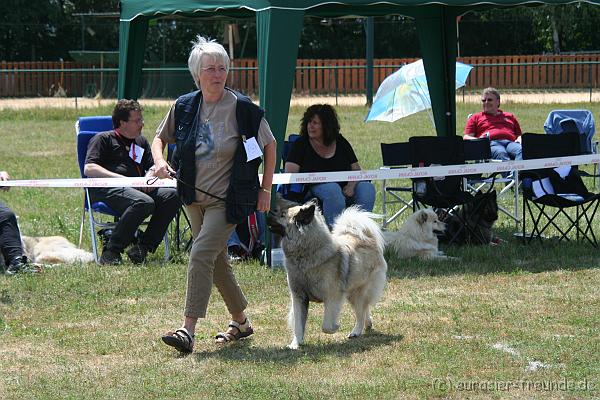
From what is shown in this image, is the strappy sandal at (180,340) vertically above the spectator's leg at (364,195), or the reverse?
the spectator's leg at (364,195)

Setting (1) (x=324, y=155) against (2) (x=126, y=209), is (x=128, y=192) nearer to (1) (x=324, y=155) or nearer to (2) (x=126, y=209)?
(2) (x=126, y=209)

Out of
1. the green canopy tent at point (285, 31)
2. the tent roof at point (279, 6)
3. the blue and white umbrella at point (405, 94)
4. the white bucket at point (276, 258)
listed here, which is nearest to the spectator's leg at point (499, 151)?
the green canopy tent at point (285, 31)

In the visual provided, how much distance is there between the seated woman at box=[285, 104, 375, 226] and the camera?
8297mm

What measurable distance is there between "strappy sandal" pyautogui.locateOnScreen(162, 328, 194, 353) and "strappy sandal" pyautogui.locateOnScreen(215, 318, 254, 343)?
0.32m

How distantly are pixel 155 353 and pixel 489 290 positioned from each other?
2710 mm

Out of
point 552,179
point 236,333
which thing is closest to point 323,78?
point 552,179

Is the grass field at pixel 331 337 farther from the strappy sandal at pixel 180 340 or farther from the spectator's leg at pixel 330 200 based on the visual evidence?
the spectator's leg at pixel 330 200

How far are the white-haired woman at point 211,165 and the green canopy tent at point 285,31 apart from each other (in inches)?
93.1

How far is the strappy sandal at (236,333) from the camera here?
223 inches

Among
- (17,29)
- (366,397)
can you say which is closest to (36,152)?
(366,397)

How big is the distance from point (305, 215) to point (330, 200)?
2570 mm

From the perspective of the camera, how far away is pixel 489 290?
275 inches

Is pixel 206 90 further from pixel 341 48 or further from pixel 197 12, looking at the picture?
pixel 341 48

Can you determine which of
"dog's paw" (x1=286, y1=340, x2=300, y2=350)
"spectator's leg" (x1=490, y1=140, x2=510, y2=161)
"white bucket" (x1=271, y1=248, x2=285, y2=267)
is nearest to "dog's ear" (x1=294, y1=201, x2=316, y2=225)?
"dog's paw" (x1=286, y1=340, x2=300, y2=350)
